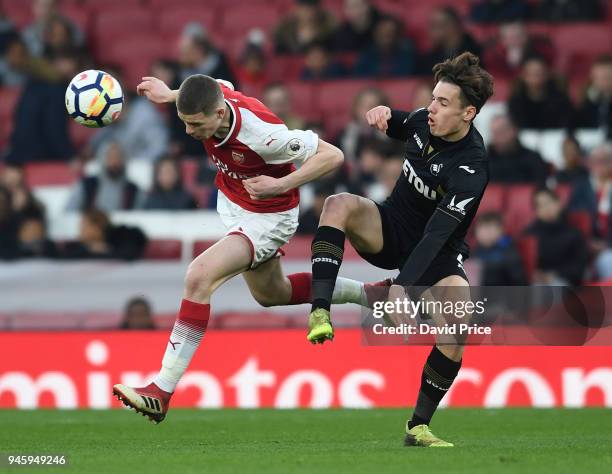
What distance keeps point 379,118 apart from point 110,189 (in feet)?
22.0

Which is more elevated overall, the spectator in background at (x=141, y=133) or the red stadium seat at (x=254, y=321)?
the spectator in background at (x=141, y=133)

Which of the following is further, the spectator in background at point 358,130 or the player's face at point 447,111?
the spectator in background at point 358,130

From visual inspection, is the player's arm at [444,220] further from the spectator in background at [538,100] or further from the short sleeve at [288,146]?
the spectator in background at [538,100]

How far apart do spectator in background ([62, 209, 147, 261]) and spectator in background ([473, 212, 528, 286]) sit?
3402 millimetres

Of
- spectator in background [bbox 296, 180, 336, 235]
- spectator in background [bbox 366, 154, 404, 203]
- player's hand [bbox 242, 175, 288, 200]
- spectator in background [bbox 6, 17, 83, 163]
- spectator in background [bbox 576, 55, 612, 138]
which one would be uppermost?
spectator in background [bbox 6, 17, 83, 163]

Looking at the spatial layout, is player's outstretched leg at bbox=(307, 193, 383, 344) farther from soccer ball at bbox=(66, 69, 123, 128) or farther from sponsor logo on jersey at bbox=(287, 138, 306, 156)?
soccer ball at bbox=(66, 69, 123, 128)

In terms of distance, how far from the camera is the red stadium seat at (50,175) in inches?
584

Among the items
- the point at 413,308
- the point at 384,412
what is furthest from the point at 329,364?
the point at 413,308

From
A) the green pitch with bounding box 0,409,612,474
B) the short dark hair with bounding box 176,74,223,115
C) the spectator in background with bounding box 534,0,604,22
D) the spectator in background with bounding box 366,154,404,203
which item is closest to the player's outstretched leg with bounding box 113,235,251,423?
the green pitch with bounding box 0,409,612,474

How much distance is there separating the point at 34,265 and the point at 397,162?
3779mm

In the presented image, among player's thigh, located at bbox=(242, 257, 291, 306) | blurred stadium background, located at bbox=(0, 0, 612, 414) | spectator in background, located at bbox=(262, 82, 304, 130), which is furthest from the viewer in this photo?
spectator in background, located at bbox=(262, 82, 304, 130)

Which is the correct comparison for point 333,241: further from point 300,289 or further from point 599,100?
point 599,100

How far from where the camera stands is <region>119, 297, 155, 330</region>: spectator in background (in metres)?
12.4

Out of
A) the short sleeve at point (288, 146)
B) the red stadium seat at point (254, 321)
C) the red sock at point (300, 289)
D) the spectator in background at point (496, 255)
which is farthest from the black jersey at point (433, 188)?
the red stadium seat at point (254, 321)
